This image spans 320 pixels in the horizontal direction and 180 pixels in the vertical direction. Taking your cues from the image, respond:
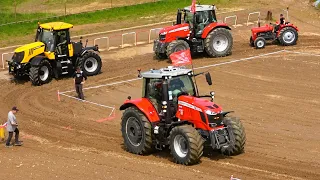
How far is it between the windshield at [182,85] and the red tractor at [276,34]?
1594 centimetres

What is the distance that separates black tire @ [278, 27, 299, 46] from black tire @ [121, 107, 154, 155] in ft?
54.7

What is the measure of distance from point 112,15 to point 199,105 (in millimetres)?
27572

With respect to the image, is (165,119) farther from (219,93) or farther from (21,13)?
(21,13)

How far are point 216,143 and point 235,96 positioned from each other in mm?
8298

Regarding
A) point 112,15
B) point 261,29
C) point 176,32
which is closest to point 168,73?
point 176,32

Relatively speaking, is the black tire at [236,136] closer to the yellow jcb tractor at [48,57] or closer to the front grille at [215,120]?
the front grille at [215,120]

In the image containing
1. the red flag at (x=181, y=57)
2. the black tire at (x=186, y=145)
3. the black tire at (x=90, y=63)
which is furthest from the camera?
the black tire at (x=90, y=63)

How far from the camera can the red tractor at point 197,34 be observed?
29.6 metres

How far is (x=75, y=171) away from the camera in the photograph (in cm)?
1565

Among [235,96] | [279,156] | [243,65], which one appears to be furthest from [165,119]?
[243,65]

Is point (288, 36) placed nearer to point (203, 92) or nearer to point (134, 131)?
point (203, 92)

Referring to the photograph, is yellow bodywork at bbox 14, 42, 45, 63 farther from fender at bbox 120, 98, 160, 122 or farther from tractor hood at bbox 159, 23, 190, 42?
fender at bbox 120, 98, 160, 122

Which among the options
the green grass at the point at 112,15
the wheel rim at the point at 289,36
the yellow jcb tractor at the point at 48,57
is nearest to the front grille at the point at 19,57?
the yellow jcb tractor at the point at 48,57

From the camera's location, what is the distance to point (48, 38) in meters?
27.0
